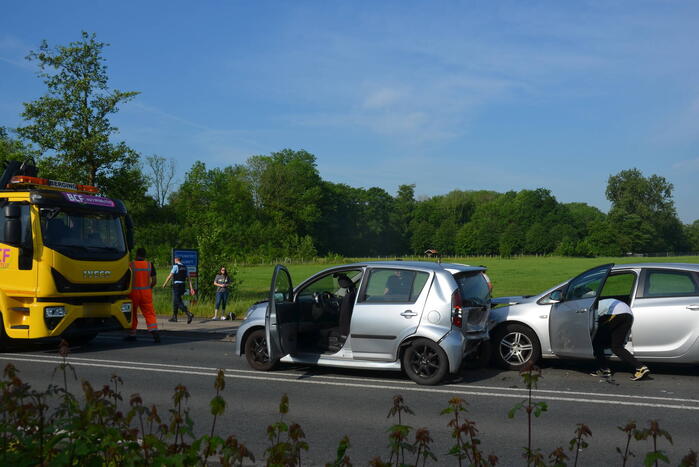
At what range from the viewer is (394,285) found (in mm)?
9062

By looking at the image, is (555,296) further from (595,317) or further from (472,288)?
(472,288)

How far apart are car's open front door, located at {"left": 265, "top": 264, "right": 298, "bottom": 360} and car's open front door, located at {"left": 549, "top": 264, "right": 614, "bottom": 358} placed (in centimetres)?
377

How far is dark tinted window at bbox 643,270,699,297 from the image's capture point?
30.0ft

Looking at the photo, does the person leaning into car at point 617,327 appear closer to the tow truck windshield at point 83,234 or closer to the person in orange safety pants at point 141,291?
the person in orange safety pants at point 141,291

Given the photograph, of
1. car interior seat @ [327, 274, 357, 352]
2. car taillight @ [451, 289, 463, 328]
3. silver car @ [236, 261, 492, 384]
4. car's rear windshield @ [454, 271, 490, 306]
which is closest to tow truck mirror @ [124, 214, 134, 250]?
silver car @ [236, 261, 492, 384]

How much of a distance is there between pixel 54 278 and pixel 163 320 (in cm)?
686

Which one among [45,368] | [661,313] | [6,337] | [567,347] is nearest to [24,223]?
[6,337]

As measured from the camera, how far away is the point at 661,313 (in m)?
9.09

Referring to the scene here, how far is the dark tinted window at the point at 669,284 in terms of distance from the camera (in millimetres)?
9148

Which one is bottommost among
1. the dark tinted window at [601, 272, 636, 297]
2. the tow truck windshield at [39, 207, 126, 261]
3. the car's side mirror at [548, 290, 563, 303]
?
the car's side mirror at [548, 290, 563, 303]

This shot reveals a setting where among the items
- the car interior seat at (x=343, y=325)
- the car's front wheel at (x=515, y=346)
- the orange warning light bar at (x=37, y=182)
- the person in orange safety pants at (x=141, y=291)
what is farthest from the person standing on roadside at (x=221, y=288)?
the car's front wheel at (x=515, y=346)

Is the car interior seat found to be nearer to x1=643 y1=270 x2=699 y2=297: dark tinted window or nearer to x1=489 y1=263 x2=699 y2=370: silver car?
x1=489 y1=263 x2=699 y2=370: silver car

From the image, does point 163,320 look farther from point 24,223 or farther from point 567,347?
point 567,347

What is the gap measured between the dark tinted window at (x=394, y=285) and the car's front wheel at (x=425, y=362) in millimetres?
637
